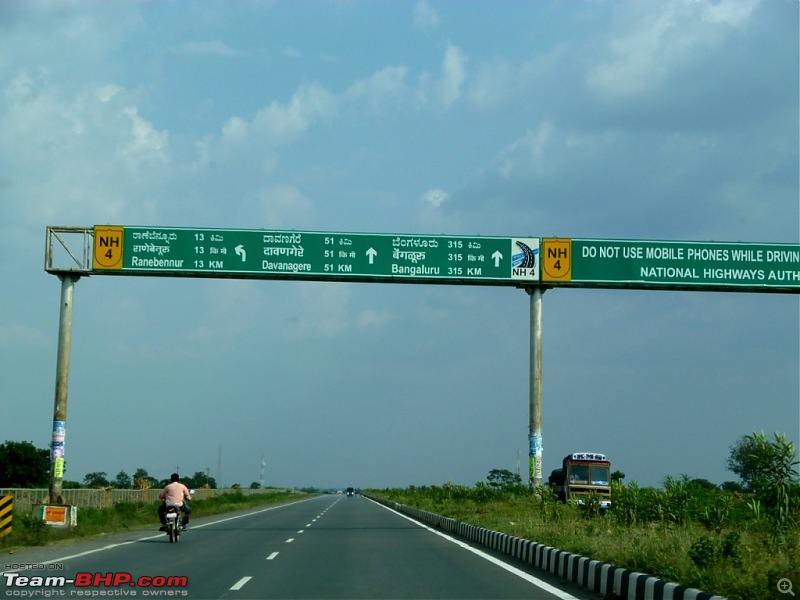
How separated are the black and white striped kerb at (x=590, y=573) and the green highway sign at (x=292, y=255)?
33.3ft

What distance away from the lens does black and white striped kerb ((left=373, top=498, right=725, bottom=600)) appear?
10922 mm

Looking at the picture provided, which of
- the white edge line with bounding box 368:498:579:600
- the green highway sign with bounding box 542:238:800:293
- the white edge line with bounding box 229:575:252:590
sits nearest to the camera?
the white edge line with bounding box 368:498:579:600

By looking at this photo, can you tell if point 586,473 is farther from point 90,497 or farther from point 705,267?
point 90,497

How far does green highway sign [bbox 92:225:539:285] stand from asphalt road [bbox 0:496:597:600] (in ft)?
31.9

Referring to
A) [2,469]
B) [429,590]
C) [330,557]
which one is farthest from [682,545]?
[2,469]

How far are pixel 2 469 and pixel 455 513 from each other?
8317cm

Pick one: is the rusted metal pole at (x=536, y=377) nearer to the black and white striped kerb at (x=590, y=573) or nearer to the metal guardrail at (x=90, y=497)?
the black and white striped kerb at (x=590, y=573)

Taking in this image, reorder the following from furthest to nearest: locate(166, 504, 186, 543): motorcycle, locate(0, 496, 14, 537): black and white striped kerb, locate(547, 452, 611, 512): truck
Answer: locate(547, 452, 611, 512): truck, locate(166, 504, 186, 543): motorcycle, locate(0, 496, 14, 537): black and white striped kerb

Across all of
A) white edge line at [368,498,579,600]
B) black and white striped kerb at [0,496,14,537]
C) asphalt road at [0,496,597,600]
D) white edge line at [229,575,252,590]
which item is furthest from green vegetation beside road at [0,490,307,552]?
white edge line at [368,498,579,600]

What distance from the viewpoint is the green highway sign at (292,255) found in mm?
31312

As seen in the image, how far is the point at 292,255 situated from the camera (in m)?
31.4

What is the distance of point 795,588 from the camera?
31.3ft

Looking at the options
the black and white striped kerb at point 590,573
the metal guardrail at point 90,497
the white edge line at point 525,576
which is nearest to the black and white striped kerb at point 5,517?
the white edge line at point 525,576

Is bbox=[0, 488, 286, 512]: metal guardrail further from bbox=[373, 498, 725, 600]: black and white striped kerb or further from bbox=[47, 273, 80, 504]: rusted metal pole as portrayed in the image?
bbox=[373, 498, 725, 600]: black and white striped kerb
